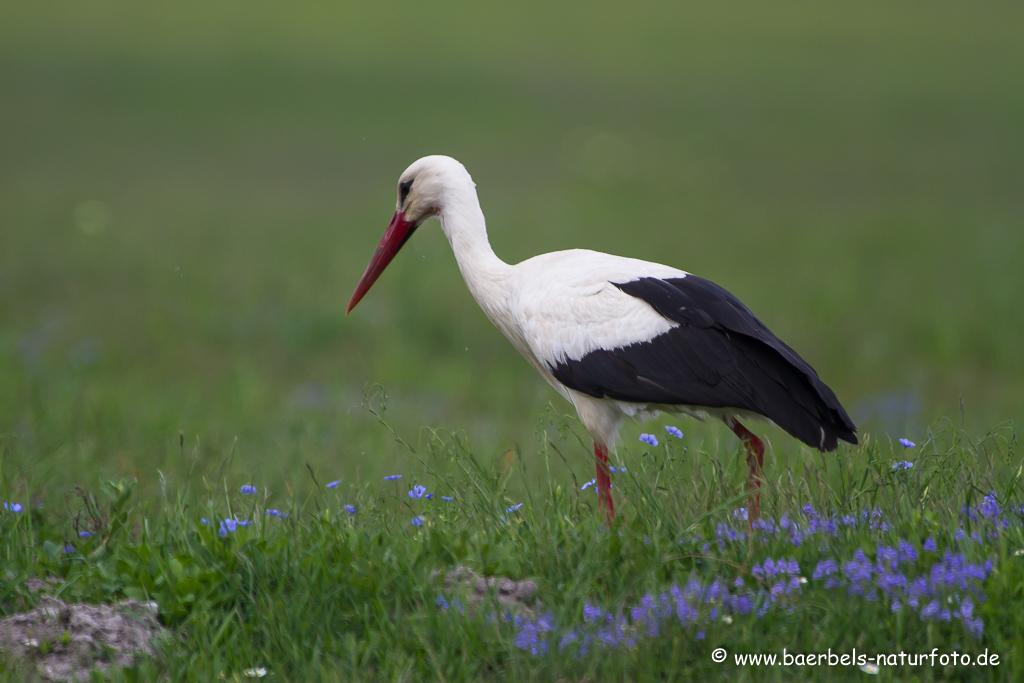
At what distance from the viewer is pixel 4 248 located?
10117 mm

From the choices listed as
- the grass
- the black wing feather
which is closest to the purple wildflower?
the grass

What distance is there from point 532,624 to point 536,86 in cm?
1910

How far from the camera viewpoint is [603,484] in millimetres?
3576

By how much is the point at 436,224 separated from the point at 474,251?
6.45 m

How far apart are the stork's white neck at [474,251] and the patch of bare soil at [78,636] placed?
6.00 feet

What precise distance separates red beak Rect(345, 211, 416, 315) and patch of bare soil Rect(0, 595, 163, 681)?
192cm

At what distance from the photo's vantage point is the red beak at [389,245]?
446 cm

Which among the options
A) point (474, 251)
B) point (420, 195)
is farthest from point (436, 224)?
point (474, 251)

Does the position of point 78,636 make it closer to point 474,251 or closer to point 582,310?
point 582,310

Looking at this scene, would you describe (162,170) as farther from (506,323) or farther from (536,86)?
(506,323)

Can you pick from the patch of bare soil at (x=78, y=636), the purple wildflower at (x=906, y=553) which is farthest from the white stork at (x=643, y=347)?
the patch of bare soil at (x=78, y=636)

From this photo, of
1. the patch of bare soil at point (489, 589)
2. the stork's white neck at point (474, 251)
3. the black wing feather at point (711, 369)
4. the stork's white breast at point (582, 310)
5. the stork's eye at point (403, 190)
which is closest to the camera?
the patch of bare soil at point (489, 589)

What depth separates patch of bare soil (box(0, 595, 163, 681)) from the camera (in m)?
2.65

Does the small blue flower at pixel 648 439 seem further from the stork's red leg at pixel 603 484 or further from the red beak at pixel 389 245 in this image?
the red beak at pixel 389 245
